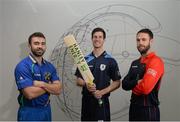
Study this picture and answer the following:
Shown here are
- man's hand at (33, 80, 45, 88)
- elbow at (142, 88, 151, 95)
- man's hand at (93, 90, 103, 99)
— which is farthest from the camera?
man's hand at (93, 90, 103, 99)

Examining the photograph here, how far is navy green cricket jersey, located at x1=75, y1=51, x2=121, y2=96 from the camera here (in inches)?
99.3

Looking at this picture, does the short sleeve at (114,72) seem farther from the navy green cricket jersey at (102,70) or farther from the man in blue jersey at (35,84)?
the man in blue jersey at (35,84)

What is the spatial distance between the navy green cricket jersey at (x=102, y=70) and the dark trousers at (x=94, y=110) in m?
0.09

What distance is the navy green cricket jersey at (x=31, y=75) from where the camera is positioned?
231cm

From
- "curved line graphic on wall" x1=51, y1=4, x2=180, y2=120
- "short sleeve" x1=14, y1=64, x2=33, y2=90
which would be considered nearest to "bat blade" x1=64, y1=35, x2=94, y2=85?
"short sleeve" x1=14, y1=64, x2=33, y2=90

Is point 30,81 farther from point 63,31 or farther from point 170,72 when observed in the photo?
point 170,72

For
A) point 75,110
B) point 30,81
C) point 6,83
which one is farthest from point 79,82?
point 6,83

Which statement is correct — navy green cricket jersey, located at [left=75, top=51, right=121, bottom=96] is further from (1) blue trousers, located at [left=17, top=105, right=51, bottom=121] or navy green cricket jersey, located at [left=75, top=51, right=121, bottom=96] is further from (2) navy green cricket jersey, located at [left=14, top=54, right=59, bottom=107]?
(1) blue trousers, located at [left=17, top=105, right=51, bottom=121]

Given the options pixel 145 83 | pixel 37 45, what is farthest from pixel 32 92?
pixel 145 83

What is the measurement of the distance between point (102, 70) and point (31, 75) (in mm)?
663

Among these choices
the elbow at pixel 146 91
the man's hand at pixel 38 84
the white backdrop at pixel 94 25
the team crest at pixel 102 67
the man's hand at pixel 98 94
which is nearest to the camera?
the elbow at pixel 146 91

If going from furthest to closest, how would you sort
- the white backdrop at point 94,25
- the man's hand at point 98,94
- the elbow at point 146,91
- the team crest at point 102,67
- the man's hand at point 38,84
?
the white backdrop at point 94,25 → the team crest at point 102,67 → the man's hand at point 98,94 → the man's hand at point 38,84 → the elbow at point 146,91

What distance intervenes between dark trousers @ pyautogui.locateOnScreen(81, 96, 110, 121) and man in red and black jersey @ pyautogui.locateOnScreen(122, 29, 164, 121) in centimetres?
25

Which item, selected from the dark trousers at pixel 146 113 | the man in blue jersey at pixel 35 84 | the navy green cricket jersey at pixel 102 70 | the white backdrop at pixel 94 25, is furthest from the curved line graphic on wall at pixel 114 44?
the dark trousers at pixel 146 113
